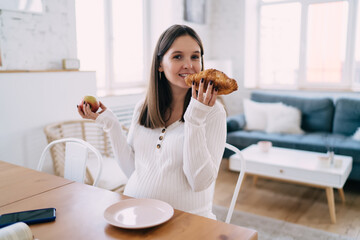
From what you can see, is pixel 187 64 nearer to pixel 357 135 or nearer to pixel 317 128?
pixel 357 135

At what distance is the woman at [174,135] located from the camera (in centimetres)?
120

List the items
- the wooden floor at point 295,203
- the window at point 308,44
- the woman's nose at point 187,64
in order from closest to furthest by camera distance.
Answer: the woman's nose at point 187,64 → the wooden floor at point 295,203 → the window at point 308,44

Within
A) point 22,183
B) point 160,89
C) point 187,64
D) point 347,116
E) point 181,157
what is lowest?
point 347,116

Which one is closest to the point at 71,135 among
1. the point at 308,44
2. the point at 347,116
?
the point at 347,116

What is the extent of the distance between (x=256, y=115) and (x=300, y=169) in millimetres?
1469

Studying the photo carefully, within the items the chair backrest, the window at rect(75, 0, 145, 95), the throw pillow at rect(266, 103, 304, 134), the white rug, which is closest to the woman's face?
the chair backrest

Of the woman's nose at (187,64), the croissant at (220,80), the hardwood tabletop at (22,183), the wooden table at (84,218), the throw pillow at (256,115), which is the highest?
the woman's nose at (187,64)

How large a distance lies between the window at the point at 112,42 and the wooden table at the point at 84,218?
7.43 ft

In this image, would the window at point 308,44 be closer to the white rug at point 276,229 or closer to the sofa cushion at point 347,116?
the sofa cushion at point 347,116

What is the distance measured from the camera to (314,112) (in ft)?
12.8

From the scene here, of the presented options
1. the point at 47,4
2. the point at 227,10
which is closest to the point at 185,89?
the point at 47,4

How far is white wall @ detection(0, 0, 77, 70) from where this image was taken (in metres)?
2.53

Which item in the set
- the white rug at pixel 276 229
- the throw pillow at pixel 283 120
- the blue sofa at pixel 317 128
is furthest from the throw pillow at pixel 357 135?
the white rug at pixel 276 229

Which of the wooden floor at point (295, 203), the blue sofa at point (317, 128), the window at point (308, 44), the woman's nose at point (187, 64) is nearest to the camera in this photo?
the woman's nose at point (187, 64)
